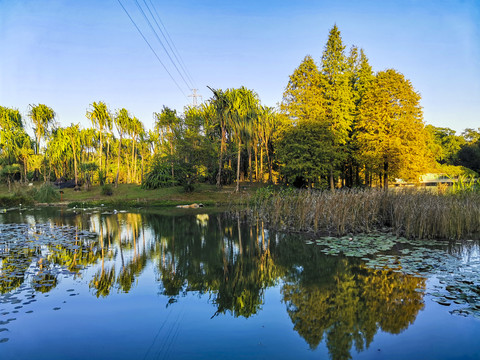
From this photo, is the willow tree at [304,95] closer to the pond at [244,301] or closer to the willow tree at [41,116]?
the pond at [244,301]

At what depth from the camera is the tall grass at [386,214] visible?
1216cm

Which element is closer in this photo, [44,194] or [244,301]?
[244,301]

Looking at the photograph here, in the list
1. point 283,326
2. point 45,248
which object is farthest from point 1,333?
point 45,248

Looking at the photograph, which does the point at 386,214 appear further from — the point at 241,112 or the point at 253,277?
the point at 241,112

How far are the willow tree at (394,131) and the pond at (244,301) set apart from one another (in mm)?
18519

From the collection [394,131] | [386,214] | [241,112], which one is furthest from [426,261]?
[241,112]

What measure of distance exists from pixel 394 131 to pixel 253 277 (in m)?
25.8

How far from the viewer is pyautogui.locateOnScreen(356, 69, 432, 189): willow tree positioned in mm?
28906

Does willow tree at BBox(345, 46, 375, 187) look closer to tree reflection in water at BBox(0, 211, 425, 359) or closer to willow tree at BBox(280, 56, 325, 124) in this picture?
willow tree at BBox(280, 56, 325, 124)

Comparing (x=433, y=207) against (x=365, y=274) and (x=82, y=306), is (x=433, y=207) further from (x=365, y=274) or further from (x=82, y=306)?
(x=82, y=306)

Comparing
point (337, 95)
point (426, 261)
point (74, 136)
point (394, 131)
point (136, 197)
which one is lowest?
point (426, 261)

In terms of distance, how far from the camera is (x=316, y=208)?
14195 millimetres

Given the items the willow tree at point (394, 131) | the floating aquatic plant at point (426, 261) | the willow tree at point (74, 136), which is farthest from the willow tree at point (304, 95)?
the willow tree at point (74, 136)

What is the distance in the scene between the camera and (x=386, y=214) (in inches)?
577
